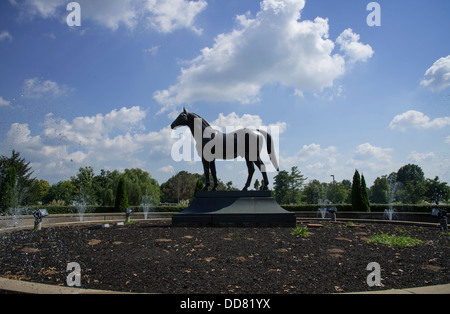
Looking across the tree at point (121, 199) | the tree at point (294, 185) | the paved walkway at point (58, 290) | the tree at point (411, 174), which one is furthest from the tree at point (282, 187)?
the tree at point (411, 174)

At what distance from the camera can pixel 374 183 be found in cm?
9750

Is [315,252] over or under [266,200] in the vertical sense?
under

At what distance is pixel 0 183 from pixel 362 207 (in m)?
27.8

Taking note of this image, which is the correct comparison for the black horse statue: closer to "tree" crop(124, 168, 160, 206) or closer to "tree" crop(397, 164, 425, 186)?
"tree" crop(124, 168, 160, 206)

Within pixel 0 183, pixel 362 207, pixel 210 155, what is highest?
pixel 210 155

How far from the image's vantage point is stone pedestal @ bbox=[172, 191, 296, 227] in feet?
34.1

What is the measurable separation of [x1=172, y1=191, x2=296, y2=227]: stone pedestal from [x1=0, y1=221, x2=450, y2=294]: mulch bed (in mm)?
2191

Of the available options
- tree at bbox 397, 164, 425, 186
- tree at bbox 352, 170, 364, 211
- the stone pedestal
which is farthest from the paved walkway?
tree at bbox 397, 164, 425, 186

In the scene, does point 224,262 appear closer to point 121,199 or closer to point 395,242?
point 395,242

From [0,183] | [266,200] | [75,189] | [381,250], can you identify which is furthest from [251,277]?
[75,189]

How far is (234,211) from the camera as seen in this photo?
10891 millimetres

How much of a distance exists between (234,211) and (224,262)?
5.55m

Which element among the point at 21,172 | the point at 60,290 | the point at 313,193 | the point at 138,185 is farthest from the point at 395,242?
the point at 313,193

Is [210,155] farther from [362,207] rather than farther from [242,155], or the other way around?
[362,207]
